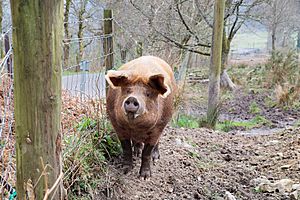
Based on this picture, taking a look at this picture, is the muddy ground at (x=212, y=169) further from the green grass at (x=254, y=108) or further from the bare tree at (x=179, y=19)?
the bare tree at (x=179, y=19)

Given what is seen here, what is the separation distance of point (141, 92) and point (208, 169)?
176 centimetres

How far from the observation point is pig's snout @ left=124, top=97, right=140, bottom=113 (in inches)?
135

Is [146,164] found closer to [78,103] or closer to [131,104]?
[131,104]

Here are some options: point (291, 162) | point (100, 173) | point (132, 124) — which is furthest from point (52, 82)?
point (291, 162)

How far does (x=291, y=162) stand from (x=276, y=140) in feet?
5.45

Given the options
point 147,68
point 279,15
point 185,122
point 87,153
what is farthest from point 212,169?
point 279,15

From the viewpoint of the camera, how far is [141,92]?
3.65 m

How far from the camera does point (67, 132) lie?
13.3 ft

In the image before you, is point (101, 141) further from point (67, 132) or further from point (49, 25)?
point (49, 25)

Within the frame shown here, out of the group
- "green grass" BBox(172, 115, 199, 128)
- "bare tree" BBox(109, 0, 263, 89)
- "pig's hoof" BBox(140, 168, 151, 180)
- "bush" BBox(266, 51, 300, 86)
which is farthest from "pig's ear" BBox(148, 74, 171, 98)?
"bush" BBox(266, 51, 300, 86)

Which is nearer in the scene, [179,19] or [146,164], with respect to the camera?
[146,164]

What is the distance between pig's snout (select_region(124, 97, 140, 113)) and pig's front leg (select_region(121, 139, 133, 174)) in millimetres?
811

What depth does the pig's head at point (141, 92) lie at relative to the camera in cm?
357

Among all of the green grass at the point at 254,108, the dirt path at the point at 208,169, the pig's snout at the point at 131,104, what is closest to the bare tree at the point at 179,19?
the green grass at the point at 254,108
